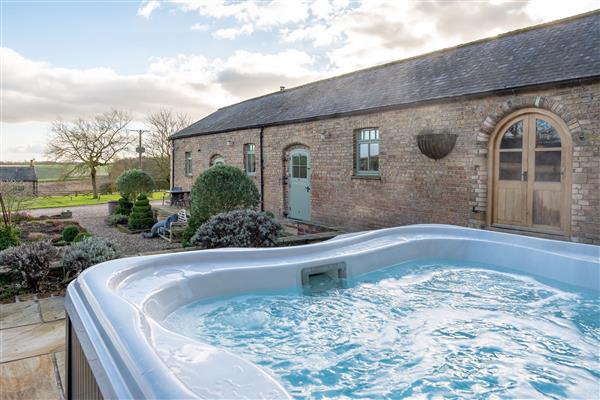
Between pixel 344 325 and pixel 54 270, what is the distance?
3.40 m

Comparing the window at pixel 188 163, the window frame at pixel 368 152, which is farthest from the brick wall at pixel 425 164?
the window at pixel 188 163

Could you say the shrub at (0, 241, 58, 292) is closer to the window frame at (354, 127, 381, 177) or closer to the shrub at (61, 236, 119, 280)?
the shrub at (61, 236, 119, 280)

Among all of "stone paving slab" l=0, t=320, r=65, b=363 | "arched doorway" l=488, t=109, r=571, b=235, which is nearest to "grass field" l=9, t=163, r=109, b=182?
"arched doorway" l=488, t=109, r=571, b=235

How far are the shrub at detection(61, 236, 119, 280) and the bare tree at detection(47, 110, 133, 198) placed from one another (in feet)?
65.1

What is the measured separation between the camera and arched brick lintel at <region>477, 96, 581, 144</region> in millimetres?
5648

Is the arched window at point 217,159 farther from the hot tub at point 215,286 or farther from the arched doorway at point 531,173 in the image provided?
the hot tub at point 215,286

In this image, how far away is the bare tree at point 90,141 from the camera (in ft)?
72.7

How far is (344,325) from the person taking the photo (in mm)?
2980

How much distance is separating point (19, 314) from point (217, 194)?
4.12 meters

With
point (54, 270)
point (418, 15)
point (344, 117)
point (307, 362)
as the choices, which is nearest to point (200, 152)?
point (344, 117)

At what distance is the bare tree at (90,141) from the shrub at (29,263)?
19910 mm

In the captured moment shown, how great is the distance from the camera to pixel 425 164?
7.46 m

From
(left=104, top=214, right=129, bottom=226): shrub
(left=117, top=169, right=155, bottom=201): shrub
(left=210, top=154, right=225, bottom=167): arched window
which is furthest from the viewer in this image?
(left=210, top=154, right=225, bottom=167): arched window

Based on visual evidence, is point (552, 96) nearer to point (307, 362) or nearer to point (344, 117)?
point (344, 117)
